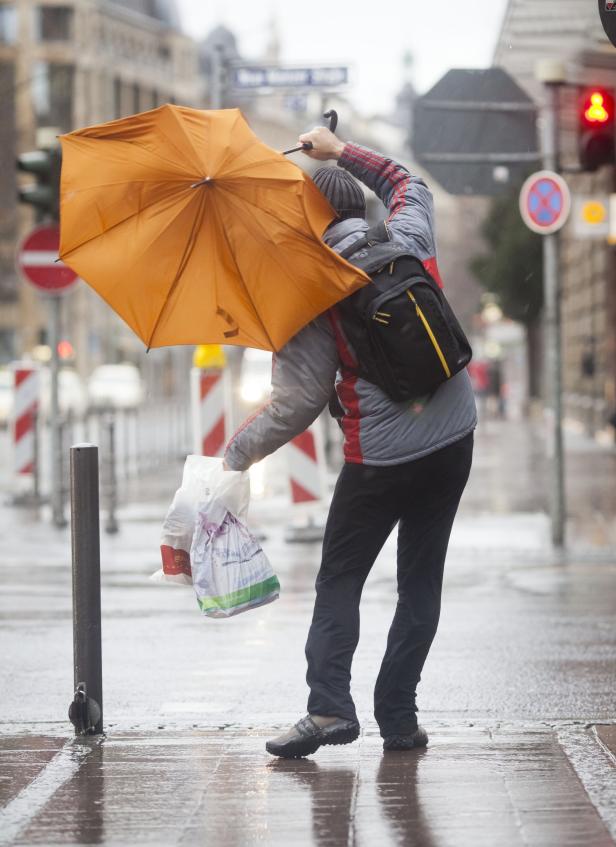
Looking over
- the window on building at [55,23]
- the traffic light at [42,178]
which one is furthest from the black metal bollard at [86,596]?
the window on building at [55,23]

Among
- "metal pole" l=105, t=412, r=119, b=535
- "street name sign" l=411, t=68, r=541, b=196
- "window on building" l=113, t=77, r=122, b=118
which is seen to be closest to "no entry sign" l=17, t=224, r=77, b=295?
"metal pole" l=105, t=412, r=119, b=535

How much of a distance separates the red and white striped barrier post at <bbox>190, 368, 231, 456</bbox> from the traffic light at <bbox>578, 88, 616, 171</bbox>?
346cm

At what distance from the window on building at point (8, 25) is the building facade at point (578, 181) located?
51.2 meters

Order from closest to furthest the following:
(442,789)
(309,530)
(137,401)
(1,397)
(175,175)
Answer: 1. (442,789)
2. (175,175)
3. (309,530)
4. (1,397)
5. (137,401)

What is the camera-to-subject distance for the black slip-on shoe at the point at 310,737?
5793mm

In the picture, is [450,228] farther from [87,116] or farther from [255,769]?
[255,769]

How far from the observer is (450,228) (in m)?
150

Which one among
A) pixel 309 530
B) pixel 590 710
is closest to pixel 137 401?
pixel 309 530

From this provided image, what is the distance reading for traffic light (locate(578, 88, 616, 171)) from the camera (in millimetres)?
13344

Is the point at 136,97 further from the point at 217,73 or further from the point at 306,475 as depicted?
the point at 306,475

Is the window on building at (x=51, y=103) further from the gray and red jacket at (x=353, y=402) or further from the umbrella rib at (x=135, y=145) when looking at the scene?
the gray and red jacket at (x=353, y=402)

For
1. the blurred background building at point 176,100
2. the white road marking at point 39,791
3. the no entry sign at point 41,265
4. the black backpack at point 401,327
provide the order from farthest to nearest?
1. the blurred background building at point 176,100
2. the no entry sign at point 41,265
3. the black backpack at point 401,327
4. the white road marking at point 39,791

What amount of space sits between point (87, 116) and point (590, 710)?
80563 millimetres

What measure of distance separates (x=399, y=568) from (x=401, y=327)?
36.6 inches
